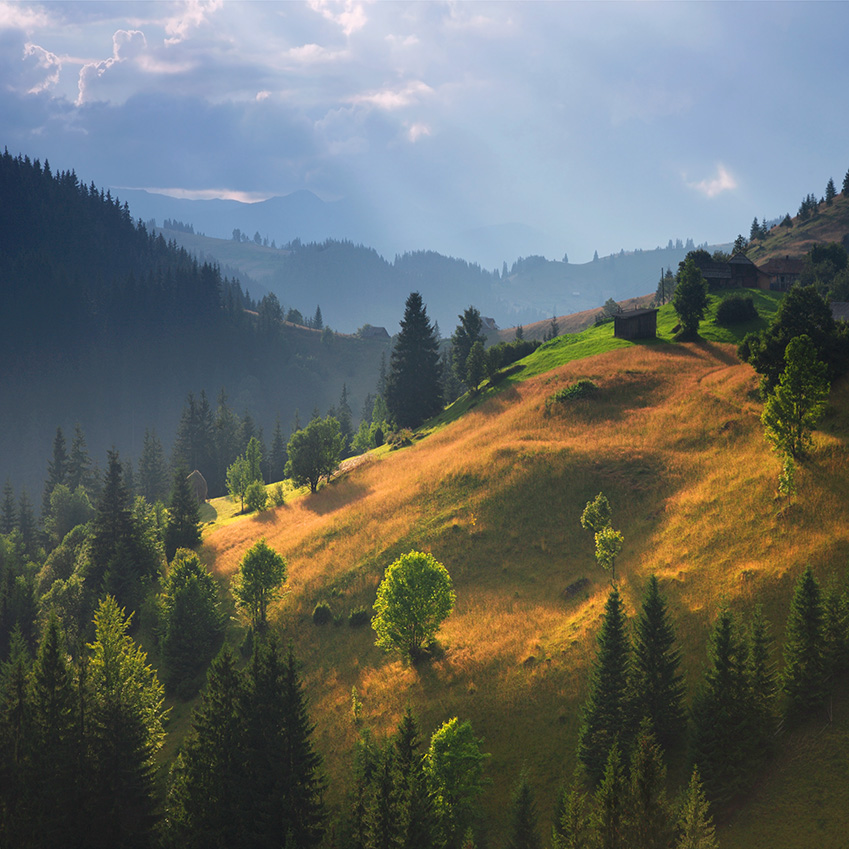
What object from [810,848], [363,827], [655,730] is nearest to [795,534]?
[655,730]

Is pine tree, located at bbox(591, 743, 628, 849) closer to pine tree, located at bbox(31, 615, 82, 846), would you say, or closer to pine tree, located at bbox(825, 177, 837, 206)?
pine tree, located at bbox(31, 615, 82, 846)

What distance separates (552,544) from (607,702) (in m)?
21.1

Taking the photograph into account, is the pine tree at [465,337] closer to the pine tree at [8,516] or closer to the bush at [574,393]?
the bush at [574,393]

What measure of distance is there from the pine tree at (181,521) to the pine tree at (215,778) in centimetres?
4119

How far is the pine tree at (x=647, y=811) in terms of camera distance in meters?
20.9

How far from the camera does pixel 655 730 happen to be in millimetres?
30188

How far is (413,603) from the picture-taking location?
41.8m

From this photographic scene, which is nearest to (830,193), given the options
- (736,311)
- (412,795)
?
(736,311)

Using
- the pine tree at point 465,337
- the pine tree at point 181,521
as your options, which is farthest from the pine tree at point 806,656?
the pine tree at point 465,337

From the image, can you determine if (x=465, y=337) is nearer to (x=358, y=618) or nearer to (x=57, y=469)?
(x=358, y=618)

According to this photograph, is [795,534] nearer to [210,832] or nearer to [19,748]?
[210,832]

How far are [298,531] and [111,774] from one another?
117 ft

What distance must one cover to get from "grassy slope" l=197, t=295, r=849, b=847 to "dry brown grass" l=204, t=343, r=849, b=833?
0.47 feet

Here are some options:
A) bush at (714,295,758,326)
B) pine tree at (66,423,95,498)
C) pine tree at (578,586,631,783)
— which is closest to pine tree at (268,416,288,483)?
pine tree at (66,423,95,498)
